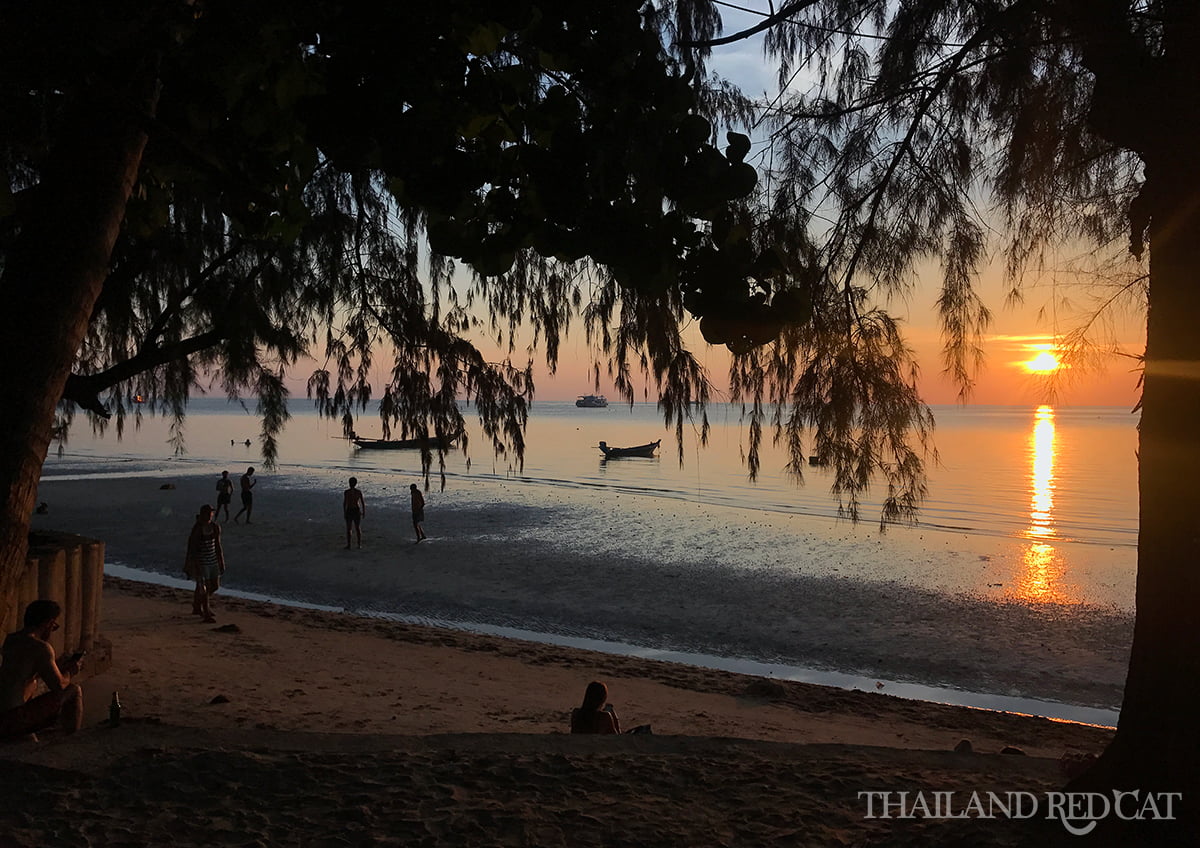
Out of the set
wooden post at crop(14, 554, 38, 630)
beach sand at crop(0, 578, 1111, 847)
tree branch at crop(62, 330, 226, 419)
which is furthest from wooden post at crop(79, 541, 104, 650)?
tree branch at crop(62, 330, 226, 419)

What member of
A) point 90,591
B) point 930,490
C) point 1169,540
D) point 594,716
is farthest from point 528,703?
point 930,490

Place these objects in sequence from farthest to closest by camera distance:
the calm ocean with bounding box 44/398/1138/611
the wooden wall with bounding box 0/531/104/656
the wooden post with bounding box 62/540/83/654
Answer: the calm ocean with bounding box 44/398/1138/611 < the wooden post with bounding box 62/540/83/654 < the wooden wall with bounding box 0/531/104/656

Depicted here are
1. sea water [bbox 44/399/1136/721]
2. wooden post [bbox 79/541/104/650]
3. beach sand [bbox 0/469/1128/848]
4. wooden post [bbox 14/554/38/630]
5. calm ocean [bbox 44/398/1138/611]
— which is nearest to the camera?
beach sand [bbox 0/469/1128/848]

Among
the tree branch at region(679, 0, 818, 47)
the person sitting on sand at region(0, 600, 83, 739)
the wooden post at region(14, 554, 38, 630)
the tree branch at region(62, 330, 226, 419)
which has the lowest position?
the person sitting on sand at region(0, 600, 83, 739)

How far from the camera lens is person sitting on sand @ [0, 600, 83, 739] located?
14.8ft

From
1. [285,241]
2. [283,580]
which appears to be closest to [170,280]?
[285,241]

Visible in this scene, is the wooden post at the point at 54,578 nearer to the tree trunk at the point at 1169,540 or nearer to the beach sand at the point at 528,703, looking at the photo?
the beach sand at the point at 528,703

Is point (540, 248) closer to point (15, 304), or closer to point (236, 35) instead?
point (236, 35)

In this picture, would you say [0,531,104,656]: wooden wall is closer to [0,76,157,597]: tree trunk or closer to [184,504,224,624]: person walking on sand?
[0,76,157,597]: tree trunk

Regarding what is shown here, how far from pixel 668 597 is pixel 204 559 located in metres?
8.14

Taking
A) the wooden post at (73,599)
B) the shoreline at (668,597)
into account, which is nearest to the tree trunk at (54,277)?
the wooden post at (73,599)

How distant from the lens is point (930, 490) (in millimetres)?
35656

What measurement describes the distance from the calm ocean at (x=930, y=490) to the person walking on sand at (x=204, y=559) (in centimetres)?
201

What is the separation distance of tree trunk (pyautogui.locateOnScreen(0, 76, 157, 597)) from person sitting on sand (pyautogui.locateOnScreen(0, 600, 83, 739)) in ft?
4.18
